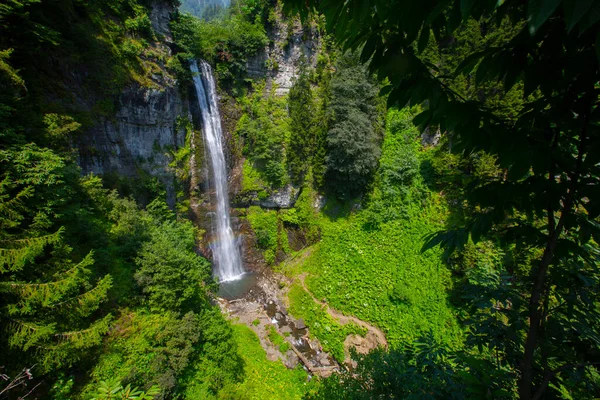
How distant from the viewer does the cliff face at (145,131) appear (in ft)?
35.1

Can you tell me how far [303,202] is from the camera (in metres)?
16.5

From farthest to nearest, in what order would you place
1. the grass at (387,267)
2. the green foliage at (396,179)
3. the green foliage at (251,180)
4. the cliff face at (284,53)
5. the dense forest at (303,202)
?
the cliff face at (284,53) < the green foliage at (251,180) < the green foliage at (396,179) < the grass at (387,267) < the dense forest at (303,202)

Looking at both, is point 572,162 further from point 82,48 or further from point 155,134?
point 155,134

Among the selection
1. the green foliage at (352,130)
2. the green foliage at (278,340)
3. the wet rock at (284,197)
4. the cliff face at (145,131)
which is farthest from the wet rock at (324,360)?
the cliff face at (145,131)

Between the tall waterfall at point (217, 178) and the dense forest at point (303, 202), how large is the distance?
232mm

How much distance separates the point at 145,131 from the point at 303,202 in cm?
967

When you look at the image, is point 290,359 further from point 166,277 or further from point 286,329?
point 166,277

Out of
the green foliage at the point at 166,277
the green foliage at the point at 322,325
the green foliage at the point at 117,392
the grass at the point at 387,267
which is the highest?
the green foliage at the point at 117,392

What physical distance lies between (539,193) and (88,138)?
13424mm

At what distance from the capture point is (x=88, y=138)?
10.2 metres

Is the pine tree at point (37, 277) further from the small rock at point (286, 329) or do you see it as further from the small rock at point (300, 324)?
the small rock at point (300, 324)

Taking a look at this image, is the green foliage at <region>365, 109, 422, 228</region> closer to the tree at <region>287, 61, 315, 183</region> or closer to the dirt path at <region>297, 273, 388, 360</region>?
the tree at <region>287, 61, 315, 183</region>

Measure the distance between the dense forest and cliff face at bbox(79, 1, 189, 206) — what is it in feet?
0.34

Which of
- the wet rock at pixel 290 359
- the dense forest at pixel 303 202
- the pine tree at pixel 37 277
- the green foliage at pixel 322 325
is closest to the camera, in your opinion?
the dense forest at pixel 303 202
